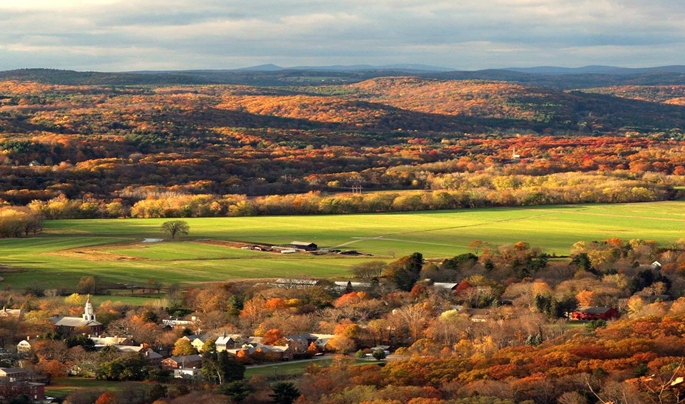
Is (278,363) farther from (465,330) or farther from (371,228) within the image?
(371,228)

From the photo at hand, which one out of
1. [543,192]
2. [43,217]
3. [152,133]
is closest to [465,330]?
[43,217]

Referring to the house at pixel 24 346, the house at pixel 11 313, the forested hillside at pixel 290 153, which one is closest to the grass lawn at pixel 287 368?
the house at pixel 24 346

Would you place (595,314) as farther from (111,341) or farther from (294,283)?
(111,341)

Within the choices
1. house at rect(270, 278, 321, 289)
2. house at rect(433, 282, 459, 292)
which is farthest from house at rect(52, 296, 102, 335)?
house at rect(433, 282, 459, 292)

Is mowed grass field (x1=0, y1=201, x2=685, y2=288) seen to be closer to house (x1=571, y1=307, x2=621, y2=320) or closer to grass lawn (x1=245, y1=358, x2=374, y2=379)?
house (x1=571, y1=307, x2=621, y2=320)

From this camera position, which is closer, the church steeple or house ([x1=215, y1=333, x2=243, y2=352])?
house ([x1=215, y1=333, x2=243, y2=352])
